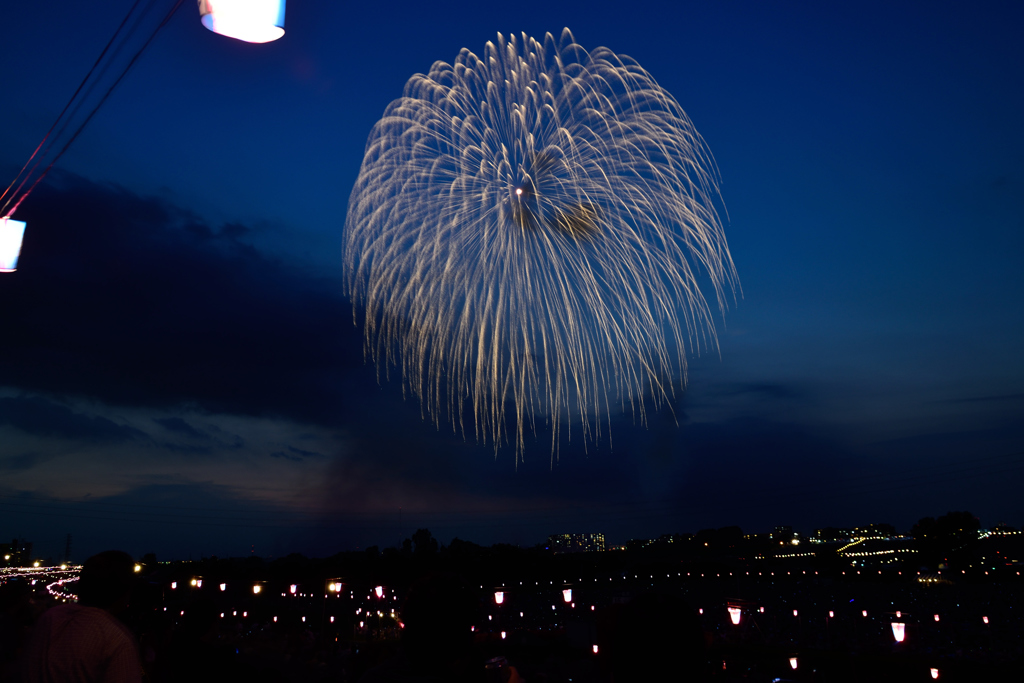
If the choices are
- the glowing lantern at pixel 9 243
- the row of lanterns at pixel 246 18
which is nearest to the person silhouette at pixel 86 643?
the row of lanterns at pixel 246 18

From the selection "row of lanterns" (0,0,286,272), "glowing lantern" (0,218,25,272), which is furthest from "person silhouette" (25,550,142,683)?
"glowing lantern" (0,218,25,272)

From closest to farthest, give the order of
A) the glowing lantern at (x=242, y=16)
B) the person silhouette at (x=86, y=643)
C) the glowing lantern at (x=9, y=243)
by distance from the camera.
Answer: the person silhouette at (x=86, y=643) → the glowing lantern at (x=242, y=16) → the glowing lantern at (x=9, y=243)

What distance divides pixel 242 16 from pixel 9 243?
748 centimetres

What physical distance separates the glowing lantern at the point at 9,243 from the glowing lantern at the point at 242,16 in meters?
7.10

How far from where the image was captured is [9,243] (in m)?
9.48

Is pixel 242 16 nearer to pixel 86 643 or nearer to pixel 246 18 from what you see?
pixel 246 18

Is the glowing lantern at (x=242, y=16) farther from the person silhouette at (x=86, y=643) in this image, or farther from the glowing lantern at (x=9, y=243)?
the glowing lantern at (x=9, y=243)

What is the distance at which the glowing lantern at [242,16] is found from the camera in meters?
4.69

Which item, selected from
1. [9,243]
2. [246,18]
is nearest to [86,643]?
[246,18]

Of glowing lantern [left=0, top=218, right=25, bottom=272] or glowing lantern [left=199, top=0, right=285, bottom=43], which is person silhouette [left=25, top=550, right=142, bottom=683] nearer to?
glowing lantern [left=199, top=0, right=285, bottom=43]

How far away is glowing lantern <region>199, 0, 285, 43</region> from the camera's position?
4.69 m

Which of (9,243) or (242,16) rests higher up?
(9,243)

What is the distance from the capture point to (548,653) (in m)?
29.1

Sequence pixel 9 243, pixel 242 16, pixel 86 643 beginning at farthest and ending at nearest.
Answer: pixel 9 243 → pixel 242 16 → pixel 86 643
